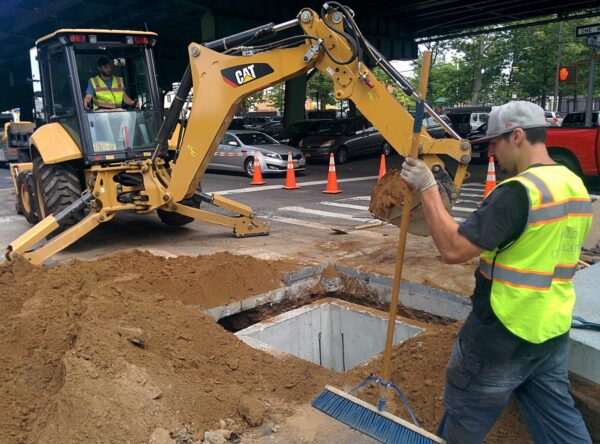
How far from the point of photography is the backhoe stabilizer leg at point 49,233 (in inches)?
269

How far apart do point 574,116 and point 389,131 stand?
16.5 metres

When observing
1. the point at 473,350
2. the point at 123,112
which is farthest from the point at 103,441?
the point at 123,112

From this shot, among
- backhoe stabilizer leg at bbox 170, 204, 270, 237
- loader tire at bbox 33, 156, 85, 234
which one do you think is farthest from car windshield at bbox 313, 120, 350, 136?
loader tire at bbox 33, 156, 85, 234

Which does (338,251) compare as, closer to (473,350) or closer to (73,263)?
(73,263)

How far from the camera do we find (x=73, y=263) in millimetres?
6129

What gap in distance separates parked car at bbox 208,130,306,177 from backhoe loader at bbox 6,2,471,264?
321 inches

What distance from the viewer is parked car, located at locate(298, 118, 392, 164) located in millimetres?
21094

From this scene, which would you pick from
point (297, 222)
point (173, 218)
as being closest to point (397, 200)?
point (297, 222)

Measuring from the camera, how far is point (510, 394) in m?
2.41

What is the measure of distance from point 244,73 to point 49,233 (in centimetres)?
337

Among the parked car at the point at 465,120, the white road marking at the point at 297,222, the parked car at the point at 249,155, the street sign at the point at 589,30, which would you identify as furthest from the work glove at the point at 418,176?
the parked car at the point at 465,120

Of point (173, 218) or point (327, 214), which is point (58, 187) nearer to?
point (173, 218)

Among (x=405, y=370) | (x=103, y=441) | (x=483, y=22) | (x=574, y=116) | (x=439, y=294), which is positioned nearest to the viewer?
(x=103, y=441)

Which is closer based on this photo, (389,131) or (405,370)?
(405,370)
